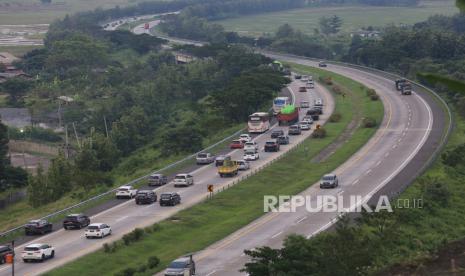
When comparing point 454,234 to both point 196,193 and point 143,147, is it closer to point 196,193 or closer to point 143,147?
point 196,193

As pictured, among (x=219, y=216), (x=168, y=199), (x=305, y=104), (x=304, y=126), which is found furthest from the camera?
(x=305, y=104)

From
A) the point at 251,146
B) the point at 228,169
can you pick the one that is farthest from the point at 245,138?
the point at 228,169

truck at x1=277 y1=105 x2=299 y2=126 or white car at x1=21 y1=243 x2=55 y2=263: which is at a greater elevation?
white car at x1=21 y1=243 x2=55 y2=263

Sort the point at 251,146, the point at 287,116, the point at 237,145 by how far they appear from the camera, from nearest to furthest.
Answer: the point at 251,146, the point at 237,145, the point at 287,116

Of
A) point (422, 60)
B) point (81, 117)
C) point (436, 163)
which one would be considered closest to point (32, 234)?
point (436, 163)

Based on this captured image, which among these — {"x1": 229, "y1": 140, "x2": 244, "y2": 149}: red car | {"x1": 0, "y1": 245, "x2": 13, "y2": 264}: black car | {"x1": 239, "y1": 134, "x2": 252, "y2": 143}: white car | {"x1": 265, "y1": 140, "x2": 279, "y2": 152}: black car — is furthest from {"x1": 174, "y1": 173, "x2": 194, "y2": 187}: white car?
{"x1": 0, "y1": 245, "x2": 13, "y2": 264}: black car

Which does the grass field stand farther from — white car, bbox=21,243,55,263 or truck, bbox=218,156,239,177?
truck, bbox=218,156,239,177

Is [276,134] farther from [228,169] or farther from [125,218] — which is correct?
[125,218]
